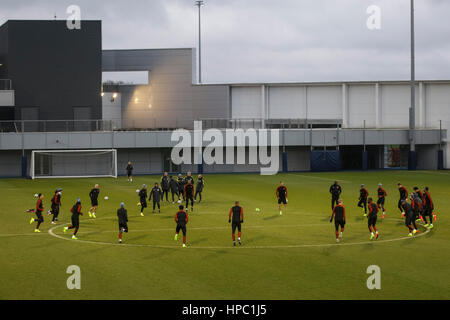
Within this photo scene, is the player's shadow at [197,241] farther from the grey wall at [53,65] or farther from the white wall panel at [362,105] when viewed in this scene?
the white wall panel at [362,105]

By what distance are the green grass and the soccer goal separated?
1235 inches

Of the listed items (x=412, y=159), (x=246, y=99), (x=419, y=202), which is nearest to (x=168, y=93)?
(x=246, y=99)

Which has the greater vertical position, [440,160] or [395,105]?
[395,105]

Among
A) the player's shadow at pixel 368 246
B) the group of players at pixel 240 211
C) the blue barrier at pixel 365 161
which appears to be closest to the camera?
the player's shadow at pixel 368 246

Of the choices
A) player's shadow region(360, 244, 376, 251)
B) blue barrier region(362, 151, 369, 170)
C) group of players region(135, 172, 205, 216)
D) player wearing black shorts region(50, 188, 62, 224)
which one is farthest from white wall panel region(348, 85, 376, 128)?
player's shadow region(360, 244, 376, 251)

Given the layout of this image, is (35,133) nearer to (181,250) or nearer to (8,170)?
(8,170)

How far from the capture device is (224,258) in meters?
21.3

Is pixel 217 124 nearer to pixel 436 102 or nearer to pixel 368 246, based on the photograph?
pixel 436 102

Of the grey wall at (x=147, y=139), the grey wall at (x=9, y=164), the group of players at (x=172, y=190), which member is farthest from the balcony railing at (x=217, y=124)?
the group of players at (x=172, y=190)

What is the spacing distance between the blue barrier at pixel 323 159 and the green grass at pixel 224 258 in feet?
116

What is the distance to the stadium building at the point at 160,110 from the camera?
68688mm

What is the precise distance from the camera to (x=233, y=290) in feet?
55.3

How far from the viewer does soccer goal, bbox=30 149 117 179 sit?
67.2 meters

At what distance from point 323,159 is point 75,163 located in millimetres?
29745
